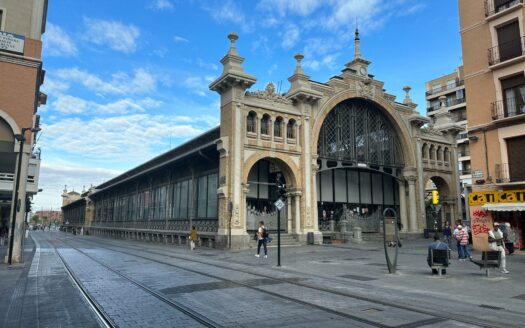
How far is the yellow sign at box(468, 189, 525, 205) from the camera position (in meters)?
20.3

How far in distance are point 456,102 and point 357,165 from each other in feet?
138

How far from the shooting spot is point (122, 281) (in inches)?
454

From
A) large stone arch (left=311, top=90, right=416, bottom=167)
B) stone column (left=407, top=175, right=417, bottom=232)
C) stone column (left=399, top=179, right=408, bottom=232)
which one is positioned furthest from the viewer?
stone column (left=399, top=179, right=408, bottom=232)

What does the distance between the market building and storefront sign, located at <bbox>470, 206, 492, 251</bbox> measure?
9339 millimetres

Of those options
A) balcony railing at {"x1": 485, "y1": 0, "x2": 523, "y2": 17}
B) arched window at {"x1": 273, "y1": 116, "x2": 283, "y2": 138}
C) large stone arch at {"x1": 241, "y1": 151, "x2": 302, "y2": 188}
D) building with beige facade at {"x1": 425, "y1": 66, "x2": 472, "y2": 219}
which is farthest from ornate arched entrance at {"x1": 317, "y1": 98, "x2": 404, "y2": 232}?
building with beige facade at {"x1": 425, "y1": 66, "x2": 472, "y2": 219}

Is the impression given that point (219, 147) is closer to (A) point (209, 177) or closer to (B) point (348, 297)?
(A) point (209, 177)

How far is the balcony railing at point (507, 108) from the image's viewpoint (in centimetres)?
2069

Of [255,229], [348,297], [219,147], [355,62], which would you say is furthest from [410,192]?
[348,297]

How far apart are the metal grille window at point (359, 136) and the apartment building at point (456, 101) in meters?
27.1

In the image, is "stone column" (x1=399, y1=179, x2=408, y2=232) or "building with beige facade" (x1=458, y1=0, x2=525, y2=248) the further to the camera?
"stone column" (x1=399, y1=179, x2=408, y2=232)

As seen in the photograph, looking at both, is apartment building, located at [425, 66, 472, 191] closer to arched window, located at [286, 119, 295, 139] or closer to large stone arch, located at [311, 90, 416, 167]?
large stone arch, located at [311, 90, 416, 167]

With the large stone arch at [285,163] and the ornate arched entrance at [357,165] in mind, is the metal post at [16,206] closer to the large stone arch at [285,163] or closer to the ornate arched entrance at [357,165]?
the large stone arch at [285,163]

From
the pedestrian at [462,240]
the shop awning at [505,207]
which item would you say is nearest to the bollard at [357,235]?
the shop awning at [505,207]

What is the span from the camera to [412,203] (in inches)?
1368
